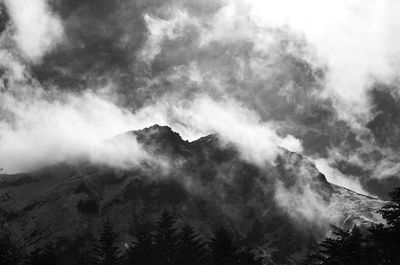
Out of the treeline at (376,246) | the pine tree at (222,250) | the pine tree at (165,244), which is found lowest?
the treeline at (376,246)

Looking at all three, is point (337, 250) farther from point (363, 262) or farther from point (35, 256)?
point (35, 256)

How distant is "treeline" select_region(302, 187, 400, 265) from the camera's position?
130ft

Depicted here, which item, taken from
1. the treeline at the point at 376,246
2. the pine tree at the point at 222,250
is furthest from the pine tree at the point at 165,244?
the treeline at the point at 376,246

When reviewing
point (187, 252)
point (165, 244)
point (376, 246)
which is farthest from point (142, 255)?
point (376, 246)

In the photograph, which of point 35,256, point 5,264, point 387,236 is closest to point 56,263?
point 35,256

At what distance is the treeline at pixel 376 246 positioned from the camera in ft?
130

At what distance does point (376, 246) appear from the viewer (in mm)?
45594

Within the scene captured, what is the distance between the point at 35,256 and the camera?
51719mm

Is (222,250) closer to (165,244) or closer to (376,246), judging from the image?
(165,244)

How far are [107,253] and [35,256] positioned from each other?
14.5 metres

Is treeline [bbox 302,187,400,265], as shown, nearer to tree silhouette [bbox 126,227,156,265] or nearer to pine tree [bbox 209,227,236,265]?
pine tree [bbox 209,227,236,265]

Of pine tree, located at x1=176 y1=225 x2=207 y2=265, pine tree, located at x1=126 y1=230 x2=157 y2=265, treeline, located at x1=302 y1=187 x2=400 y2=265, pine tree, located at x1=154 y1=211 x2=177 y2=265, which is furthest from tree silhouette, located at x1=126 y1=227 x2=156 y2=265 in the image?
treeline, located at x1=302 y1=187 x2=400 y2=265

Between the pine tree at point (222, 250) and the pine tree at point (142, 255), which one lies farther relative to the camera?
the pine tree at point (142, 255)

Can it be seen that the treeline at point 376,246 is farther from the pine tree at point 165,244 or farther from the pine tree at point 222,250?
the pine tree at point 165,244
